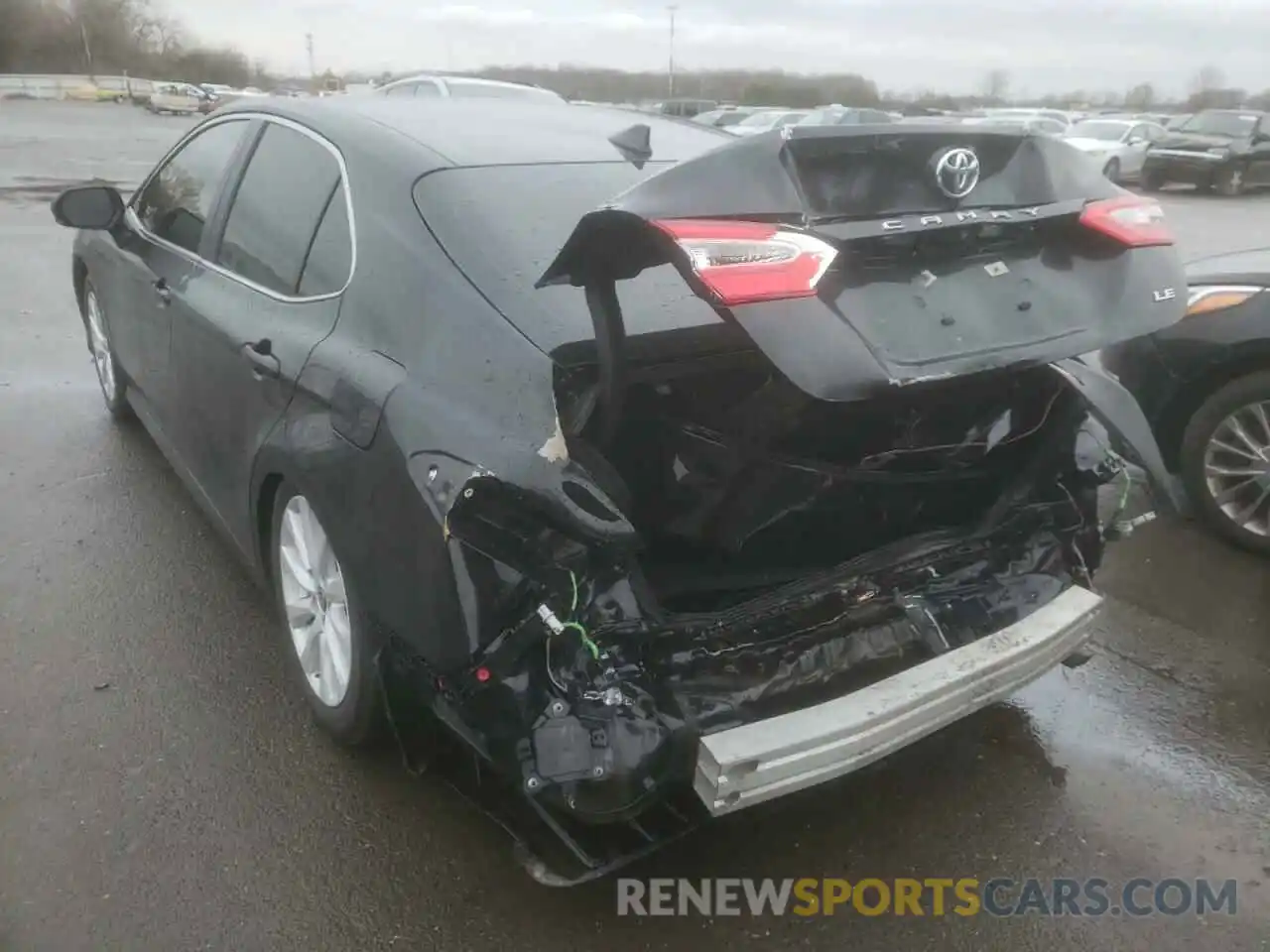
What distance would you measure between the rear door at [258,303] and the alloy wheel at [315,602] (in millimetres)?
230

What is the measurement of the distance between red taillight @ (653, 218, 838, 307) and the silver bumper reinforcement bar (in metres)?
0.87

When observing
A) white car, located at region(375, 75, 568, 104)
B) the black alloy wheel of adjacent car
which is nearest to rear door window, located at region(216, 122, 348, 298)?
the black alloy wheel of adjacent car

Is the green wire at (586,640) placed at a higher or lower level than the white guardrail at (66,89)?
higher

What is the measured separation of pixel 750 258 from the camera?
6.12 ft

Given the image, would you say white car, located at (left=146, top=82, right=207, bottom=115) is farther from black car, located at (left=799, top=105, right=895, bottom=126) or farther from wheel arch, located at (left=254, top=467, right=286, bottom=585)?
wheel arch, located at (left=254, top=467, right=286, bottom=585)

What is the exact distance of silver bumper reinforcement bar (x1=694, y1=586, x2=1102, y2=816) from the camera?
2.01 metres

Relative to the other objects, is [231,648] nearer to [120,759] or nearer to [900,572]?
[120,759]

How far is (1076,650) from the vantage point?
279cm

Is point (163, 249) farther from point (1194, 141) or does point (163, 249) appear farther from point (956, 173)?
point (1194, 141)

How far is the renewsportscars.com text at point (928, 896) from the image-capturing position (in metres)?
2.40

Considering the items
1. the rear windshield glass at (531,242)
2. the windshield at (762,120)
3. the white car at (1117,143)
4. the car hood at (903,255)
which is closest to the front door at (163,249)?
the rear windshield glass at (531,242)

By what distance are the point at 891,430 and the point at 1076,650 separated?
34.7 inches

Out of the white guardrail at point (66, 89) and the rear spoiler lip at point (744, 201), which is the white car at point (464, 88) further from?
the white guardrail at point (66, 89)

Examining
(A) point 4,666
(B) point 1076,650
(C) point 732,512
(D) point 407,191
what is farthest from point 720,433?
(A) point 4,666
